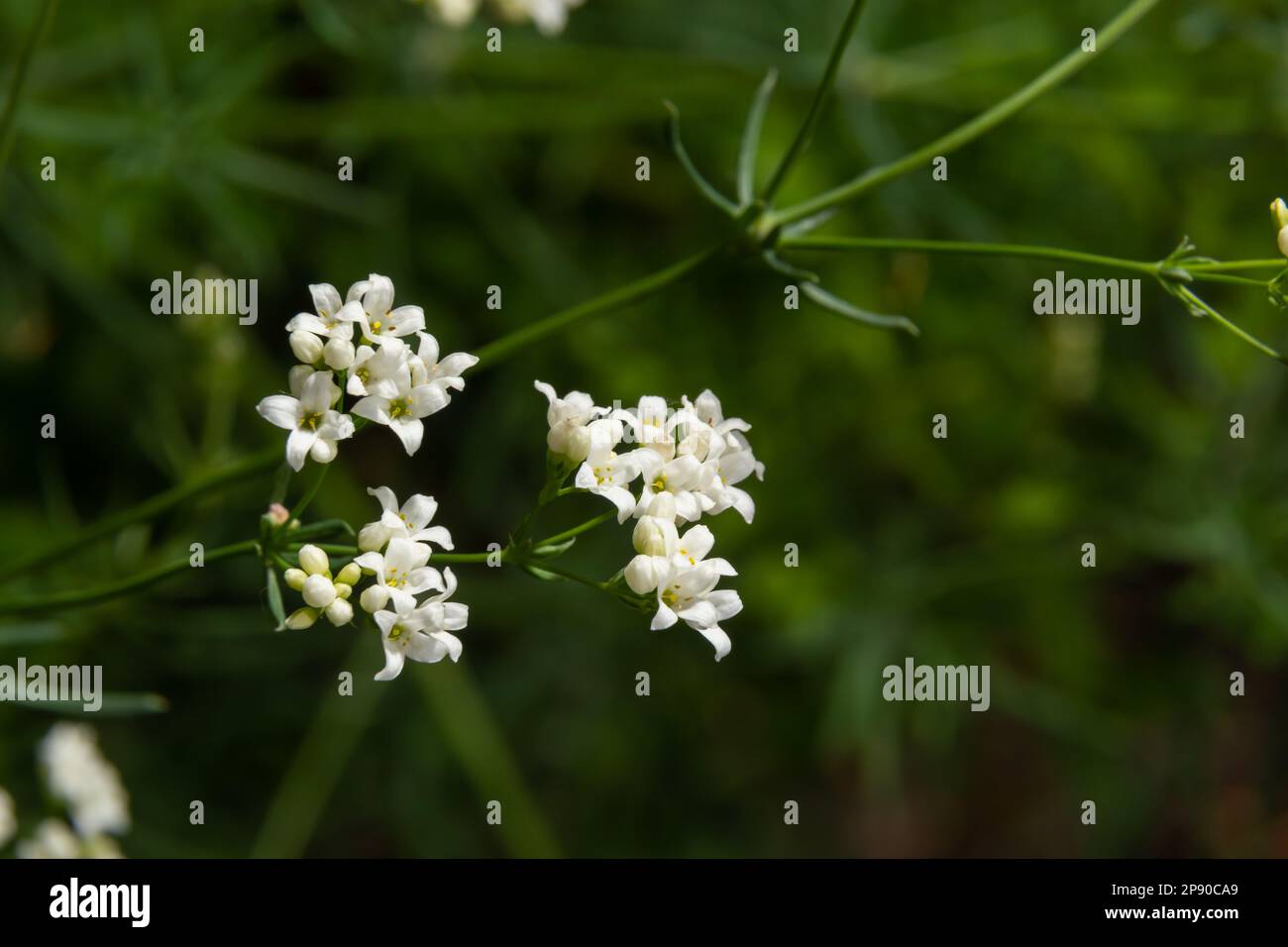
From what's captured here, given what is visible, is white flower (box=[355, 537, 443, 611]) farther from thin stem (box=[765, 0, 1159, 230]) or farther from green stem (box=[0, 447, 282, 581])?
thin stem (box=[765, 0, 1159, 230])

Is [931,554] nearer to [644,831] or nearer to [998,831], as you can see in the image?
[644,831]

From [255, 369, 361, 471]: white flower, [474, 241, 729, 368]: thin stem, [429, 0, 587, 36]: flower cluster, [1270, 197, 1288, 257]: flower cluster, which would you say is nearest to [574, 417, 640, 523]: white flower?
[474, 241, 729, 368]: thin stem

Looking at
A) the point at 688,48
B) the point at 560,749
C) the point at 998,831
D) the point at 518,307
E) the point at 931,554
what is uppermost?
the point at 688,48

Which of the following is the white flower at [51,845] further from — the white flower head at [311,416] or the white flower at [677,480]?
the white flower at [677,480]

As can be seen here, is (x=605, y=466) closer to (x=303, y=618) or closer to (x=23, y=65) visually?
(x=303, y=618)

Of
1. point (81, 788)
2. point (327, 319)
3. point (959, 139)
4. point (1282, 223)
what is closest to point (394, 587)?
point (327, 319)
